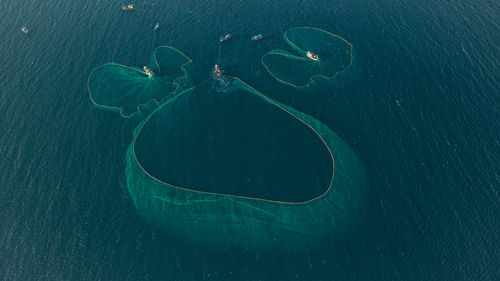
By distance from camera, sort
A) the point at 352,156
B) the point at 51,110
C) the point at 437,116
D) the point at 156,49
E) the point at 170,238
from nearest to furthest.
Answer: the point at 170,238 < the point at 352,156 < the point at 437,116 < the point at 51,110 < the point at 156,49

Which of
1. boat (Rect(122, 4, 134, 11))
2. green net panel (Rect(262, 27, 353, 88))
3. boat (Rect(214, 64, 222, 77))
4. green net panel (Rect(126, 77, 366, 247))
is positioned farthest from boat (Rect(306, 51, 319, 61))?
boat (Rect(122, 4, 134, 11))

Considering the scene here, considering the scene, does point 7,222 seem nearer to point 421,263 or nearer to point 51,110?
point 51,110

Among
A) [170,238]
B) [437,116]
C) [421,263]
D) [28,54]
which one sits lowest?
[28,54]

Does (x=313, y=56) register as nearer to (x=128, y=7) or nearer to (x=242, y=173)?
(x=242, y=173)

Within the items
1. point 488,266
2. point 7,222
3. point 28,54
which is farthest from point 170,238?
point 28,54

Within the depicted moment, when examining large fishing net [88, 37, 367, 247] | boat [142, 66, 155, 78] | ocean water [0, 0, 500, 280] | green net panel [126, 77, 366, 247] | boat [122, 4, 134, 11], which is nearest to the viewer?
ocean water [0, 0, 500, 280]

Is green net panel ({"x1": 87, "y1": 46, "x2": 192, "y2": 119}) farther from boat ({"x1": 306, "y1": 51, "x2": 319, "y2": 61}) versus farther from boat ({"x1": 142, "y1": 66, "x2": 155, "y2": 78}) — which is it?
boat ({"x1": 306, "y1": 51, "x2": 319, "y2": 61})
